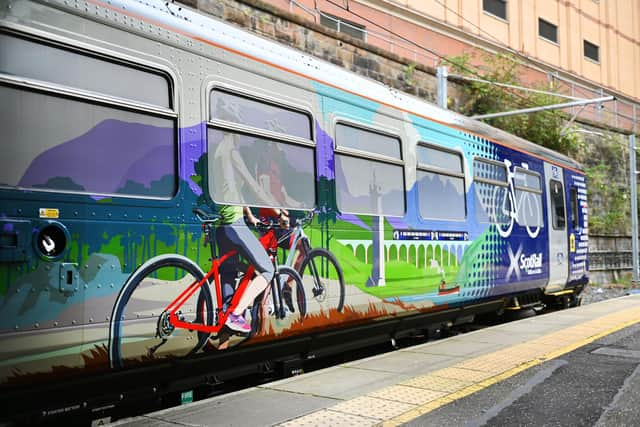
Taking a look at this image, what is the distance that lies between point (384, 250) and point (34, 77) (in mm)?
4109


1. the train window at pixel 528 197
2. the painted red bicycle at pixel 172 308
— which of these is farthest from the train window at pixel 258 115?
the train window at pixel 528 197

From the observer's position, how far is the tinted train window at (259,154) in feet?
16.9

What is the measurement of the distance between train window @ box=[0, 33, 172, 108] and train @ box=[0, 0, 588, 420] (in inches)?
0.4

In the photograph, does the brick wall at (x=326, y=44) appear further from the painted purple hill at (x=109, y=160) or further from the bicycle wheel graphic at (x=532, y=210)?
the painted purple hill at (x=109, y=160)

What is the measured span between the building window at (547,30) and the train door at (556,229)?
56.6 feet

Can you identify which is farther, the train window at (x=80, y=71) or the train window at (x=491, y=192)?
the train window at (x=491, y=192)

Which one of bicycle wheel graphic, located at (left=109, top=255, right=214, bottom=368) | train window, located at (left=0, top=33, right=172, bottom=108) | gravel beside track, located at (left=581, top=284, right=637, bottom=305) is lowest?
gravel beside track, located at (left=581, top=284, right=637, bottom=305)

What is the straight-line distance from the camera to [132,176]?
4.41 m

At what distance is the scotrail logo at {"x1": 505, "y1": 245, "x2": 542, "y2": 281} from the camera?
33.2 feet

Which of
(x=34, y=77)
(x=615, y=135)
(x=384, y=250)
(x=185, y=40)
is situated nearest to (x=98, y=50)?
(x=34, y=77)

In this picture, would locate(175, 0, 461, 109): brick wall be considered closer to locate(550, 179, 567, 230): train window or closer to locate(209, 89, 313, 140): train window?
locate(550, 179, 567, 230): train window

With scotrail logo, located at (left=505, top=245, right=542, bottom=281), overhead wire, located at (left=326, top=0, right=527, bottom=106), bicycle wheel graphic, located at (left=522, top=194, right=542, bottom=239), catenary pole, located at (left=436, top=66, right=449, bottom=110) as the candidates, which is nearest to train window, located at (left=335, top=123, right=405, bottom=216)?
scotrail logo, located at (left=505, top=245, right=542, bottom=281)

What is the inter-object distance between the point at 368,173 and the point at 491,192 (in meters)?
3.34

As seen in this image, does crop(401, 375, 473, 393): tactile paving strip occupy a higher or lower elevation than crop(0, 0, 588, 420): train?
lower
